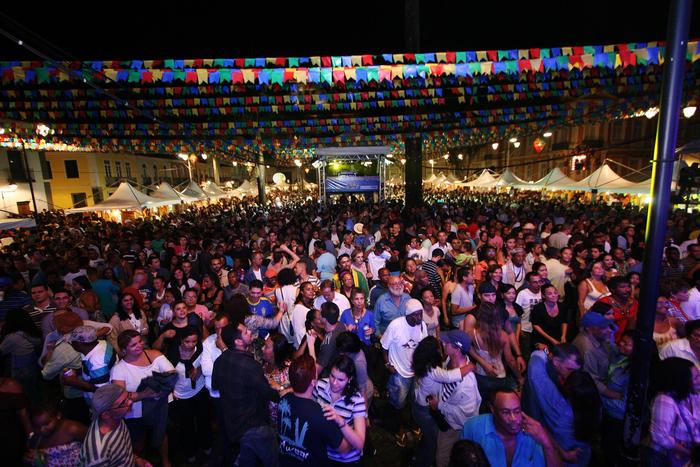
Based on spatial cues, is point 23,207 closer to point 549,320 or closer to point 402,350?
point 402,350

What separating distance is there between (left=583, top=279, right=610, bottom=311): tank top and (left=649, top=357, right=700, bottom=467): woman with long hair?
2.44 meters

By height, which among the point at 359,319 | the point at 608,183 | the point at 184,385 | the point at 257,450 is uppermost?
the point at 608,183

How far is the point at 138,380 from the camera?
10.8ft

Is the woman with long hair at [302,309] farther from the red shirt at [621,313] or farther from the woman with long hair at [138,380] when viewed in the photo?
the red shirt at [621,313]

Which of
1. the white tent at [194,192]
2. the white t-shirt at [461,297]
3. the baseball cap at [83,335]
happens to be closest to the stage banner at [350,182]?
the white tent at [194,192]

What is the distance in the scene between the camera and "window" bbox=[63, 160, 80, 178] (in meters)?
29.9

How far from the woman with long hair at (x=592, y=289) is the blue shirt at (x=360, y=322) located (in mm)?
3068

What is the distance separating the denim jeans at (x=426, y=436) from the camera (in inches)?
127

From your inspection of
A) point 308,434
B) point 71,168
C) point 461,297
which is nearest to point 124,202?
point 461,297

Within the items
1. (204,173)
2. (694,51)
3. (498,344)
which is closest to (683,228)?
(694,51)

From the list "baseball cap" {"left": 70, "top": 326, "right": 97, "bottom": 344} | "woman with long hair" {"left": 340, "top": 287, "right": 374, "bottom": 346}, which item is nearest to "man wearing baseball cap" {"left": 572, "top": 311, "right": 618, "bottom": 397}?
"woman with long hair" {"left": 340, "top": 287, "right": 374, "bottom": 346}

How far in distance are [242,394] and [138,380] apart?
1.15 m

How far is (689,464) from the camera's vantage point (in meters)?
2.57

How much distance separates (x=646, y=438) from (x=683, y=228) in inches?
376
